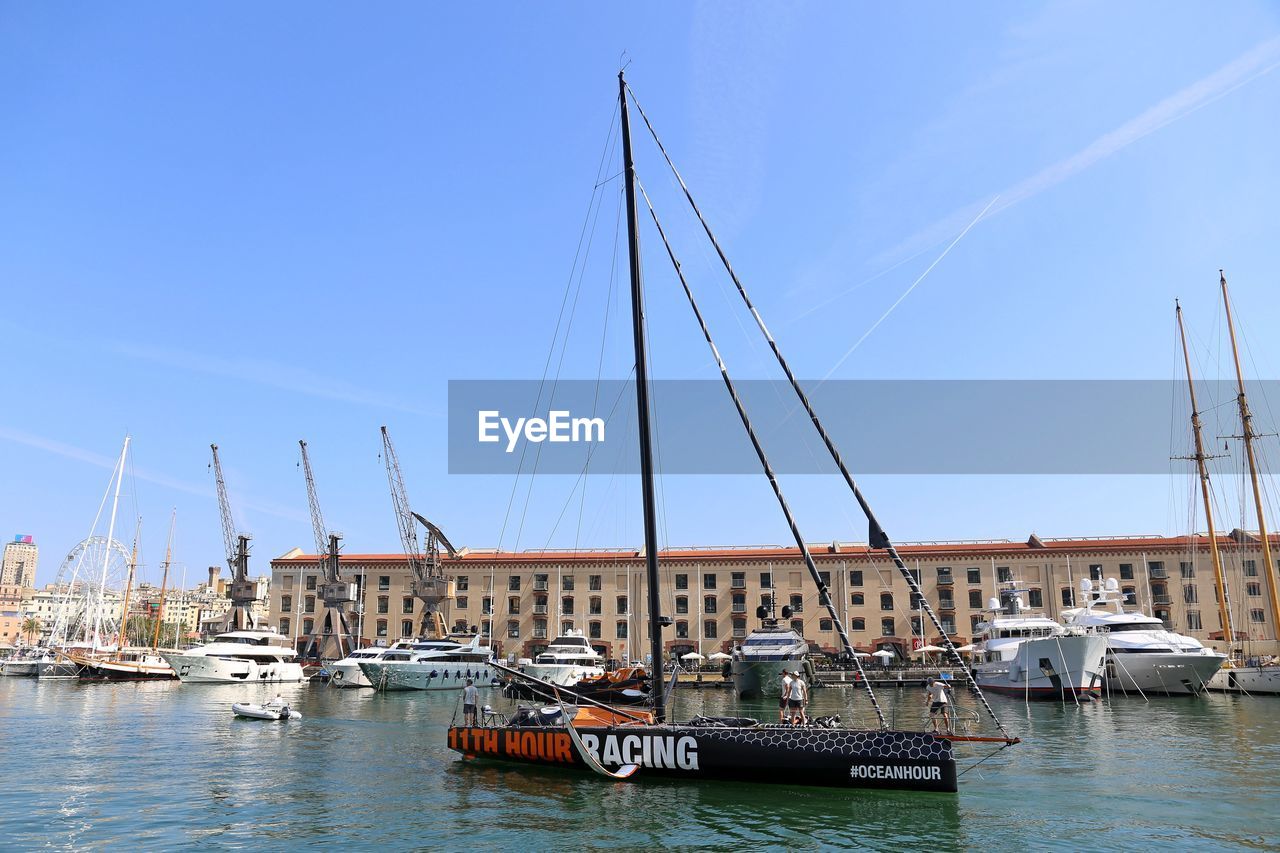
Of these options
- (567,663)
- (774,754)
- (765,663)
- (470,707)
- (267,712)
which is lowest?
(567,663)

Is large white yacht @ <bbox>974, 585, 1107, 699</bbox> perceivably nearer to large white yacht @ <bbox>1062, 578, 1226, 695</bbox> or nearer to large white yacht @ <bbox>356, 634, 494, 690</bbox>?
large white yacht @ <bbox>1062, 578, 1226, 695</bbox>

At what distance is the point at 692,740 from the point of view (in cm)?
2227

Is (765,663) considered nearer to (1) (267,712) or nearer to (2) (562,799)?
(1) (267,712)

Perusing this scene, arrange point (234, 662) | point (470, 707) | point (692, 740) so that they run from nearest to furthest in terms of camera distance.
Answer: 1. point (692, 740)
2. point (470, 707)
3. point (234, 662)

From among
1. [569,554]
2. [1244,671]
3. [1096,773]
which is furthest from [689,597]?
[1096,773]

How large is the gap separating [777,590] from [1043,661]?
3868 centimetres

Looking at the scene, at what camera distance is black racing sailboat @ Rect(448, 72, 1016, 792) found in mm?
20516

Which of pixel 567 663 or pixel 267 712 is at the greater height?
pixel 267 712

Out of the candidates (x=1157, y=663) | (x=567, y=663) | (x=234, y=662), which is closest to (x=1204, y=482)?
(x=1157, y=663)

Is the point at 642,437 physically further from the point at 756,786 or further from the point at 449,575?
the point at 449,575

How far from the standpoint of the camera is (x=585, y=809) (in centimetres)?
2022

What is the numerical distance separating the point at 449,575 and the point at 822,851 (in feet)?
286

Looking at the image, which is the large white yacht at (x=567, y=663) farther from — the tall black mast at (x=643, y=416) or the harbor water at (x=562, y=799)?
the tall black mast at (x=643, y=416)

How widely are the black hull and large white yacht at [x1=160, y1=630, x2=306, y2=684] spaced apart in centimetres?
6045
